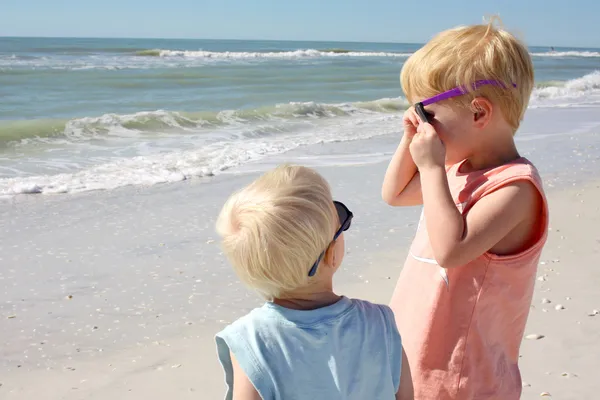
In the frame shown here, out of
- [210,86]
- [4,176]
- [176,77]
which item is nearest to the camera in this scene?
[4,176]

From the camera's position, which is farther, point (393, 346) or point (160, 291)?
point (160, 291)

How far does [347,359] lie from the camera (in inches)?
60.9

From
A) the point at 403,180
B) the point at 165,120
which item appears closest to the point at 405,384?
the point at 403,180

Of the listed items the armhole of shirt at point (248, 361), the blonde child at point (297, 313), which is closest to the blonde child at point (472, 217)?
the blonde child at point (297, 313)

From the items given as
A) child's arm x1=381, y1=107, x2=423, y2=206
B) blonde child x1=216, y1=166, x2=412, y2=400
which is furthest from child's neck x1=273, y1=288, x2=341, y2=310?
child's arm x1=381, y1=107, x2=423, y2=206

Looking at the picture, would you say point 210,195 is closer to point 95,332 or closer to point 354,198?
point 354,198

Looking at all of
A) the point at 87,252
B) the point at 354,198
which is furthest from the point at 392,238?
the point at 87,252

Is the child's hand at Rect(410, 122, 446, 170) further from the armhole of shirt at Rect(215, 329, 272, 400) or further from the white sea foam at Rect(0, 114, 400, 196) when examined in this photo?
the white sea foam at Rect(0, 114, 400, 196)

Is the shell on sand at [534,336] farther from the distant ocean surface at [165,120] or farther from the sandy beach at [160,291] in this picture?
the distant ocean surface at [165,120]

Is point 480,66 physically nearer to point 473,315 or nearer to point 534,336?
point 473,315

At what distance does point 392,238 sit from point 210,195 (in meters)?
2.14

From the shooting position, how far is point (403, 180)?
2.07 meters

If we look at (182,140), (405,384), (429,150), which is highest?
(429,150)

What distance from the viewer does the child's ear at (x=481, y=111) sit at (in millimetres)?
1761
